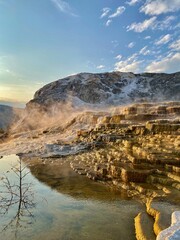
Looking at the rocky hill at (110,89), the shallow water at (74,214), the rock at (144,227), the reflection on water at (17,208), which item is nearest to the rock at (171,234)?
the rock at (144,227)

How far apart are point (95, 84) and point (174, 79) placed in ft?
65.3

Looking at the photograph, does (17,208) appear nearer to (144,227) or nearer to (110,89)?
(144,227)

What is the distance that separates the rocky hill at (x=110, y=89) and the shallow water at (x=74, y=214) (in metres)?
42.5

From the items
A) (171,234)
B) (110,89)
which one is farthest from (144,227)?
(110,89)


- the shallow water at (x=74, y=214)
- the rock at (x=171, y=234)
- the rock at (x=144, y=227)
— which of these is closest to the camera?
the rock at (x=171, y=234)

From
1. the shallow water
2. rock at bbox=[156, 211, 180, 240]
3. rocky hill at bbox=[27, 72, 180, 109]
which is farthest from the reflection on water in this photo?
rocky hill at bbox=[27, 72, 180, 109]

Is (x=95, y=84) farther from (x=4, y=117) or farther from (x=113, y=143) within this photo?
(x=4, y=117)

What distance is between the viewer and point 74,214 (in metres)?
7.62

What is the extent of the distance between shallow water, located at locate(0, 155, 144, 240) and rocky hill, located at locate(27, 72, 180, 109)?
4254 cm

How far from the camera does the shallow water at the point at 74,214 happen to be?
6.42m

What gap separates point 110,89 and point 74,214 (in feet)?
198

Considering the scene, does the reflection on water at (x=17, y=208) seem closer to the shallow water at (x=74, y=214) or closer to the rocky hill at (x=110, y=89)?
the shallow water at (x=74, y=214)

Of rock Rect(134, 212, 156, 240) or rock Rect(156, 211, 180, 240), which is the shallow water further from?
rock Rect(156, 211, 180, 240)

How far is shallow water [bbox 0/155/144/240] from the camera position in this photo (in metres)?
6.42
